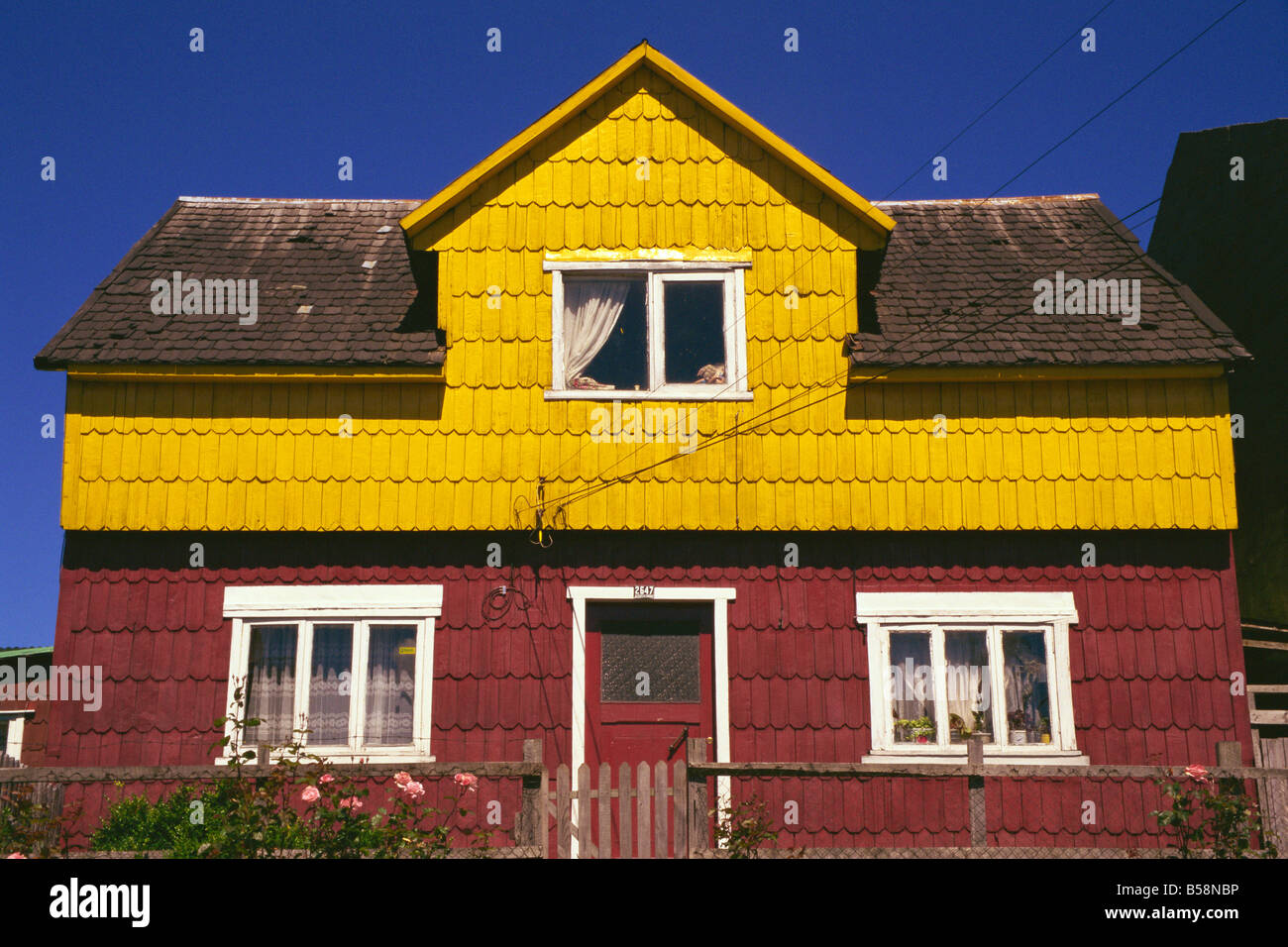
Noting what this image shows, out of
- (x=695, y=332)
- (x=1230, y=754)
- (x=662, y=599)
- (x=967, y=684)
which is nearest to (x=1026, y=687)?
(x=967, y=684)

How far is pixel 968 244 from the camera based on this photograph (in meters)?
12.7

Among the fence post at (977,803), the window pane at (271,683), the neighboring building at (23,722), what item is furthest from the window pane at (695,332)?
the neighboring building at (23,722)

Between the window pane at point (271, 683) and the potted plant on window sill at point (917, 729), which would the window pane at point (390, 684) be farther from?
the potted plant on window sill at point (917, 729)

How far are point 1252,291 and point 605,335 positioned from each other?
971 centimetres

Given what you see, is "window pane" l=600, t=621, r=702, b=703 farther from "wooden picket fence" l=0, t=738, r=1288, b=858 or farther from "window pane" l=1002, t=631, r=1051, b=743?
"window pane" l=1002, t=631, r=1051, b=743

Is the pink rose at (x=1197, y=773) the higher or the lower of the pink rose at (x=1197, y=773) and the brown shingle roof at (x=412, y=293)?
the lower

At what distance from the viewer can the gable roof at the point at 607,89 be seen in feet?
35.2

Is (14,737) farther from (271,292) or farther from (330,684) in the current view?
(271,292)

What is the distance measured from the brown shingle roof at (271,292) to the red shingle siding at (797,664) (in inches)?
A: 81.2

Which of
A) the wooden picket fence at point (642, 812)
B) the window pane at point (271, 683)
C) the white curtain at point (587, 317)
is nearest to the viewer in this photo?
the wooden picket fence at point (642, 812)

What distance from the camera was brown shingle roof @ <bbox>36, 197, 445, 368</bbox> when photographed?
Answer: 1042 cm

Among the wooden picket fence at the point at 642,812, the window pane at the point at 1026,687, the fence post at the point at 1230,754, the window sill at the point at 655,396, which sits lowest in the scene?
the wooden picket fence at the point at 642,812

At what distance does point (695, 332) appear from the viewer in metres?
10.8

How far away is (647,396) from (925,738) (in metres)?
4.43
